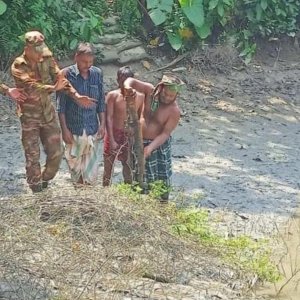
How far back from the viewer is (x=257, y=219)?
21.0 feet

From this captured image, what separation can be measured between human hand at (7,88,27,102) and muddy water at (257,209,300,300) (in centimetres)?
223

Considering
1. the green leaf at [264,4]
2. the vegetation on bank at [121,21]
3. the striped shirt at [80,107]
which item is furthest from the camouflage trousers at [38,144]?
the green leaf at [264,4]

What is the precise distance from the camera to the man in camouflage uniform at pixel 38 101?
551cm

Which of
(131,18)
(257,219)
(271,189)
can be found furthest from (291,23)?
(257,219)

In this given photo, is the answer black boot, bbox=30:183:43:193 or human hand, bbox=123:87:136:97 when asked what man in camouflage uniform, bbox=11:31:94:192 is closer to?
black boot, bbox=30:183:43:193

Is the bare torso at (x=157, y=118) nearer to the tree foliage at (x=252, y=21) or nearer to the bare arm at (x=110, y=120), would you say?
the bare arm at (x=110, y=120)

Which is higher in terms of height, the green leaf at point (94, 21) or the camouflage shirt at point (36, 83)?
the camouflage shirt at point (36, 83)

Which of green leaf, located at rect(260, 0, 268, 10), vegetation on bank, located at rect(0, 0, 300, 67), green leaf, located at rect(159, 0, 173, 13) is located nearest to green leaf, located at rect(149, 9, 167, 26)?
green leaf, located at rect(159, 0, 173, 13)

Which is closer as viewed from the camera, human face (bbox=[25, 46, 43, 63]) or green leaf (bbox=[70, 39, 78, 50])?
human face (bbox=[25, 46, 43, 63])

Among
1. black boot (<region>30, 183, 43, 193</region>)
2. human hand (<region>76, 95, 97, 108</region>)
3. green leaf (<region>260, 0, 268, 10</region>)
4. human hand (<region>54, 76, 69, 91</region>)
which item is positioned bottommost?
black boot (<region>30, 183, 43, 193</region>)

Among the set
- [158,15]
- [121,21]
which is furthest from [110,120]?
[121,21]

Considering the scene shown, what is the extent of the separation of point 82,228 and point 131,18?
758 cm

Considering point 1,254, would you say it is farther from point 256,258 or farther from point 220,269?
point 256,258

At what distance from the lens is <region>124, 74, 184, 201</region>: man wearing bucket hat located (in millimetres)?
5641
